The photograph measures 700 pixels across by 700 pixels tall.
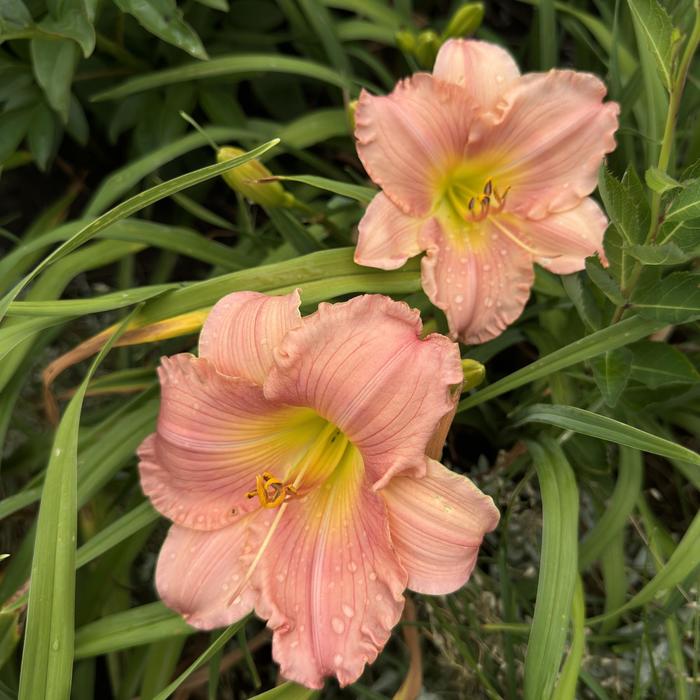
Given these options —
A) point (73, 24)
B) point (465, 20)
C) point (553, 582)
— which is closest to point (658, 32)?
point (465, 20)

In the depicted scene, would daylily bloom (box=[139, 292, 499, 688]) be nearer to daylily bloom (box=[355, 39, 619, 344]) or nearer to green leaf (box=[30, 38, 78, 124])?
daylily bloom (box=[355, 39, 619, 344])

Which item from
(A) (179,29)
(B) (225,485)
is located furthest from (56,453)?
(A) (179,29)

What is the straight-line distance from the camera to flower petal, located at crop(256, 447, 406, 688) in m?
0.75

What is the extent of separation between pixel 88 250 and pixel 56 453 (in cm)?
42

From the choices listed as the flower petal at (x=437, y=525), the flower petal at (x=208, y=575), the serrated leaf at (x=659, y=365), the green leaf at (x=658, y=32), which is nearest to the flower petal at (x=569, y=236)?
the serrated leaf at (x=659, y=365)

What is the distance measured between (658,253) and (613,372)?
0.17 metres

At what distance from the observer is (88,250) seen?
1158 millimetres

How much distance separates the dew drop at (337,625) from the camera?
0.75m

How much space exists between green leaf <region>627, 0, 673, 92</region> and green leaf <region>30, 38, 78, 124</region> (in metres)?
0.75

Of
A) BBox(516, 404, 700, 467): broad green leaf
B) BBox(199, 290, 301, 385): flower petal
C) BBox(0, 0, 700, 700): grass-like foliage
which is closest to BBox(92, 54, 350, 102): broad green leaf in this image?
BBox(0, 0, 700, 700): grass-like foliage

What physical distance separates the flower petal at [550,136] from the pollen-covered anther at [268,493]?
0.50m

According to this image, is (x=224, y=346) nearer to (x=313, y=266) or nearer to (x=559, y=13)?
(x=313, y=266)

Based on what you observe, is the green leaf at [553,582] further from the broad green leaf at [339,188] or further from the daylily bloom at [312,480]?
→ the broad green leaf at [339,188]

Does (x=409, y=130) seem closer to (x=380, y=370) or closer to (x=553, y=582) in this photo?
(x=380, y=370)
